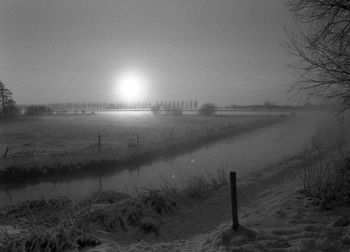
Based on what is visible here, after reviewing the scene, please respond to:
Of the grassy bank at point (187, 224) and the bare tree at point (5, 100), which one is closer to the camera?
the grassy bank at point (187, 224)

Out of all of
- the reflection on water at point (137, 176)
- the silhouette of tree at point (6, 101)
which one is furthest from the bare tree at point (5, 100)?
the reflection on water at point (137, 176)

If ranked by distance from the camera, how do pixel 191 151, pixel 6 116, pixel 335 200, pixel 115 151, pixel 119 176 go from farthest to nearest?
1. pixel 6 116
2. pixel 191 151
3. pixel 115 151
4. pixel 119 176
5. pixel 335 200

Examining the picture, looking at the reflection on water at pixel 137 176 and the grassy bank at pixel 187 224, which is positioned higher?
the grassy bank at pixel 187 224

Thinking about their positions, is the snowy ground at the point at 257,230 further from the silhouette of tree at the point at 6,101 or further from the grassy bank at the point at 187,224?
A: the silhouette of tree at the point at 6,101

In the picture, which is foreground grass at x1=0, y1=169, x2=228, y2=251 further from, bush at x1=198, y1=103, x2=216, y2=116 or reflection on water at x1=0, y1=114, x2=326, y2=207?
bush at x1=198, y1=103, x2=216, y2=116

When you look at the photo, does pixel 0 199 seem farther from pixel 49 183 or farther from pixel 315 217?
pixel 315 217

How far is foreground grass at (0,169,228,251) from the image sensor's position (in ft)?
20.3

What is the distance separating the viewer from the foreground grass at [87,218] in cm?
620

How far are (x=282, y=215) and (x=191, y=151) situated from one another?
20.3 meters

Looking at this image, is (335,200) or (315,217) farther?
(335,200)

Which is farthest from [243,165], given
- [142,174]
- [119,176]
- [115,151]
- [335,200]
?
[335,200]

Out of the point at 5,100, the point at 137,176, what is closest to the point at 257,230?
the point at 137,176

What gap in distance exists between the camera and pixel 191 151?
27.3 m

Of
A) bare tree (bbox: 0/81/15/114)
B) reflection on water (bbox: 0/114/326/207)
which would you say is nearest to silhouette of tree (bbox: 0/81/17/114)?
bare tree (bbox: 0/81/15/114)
